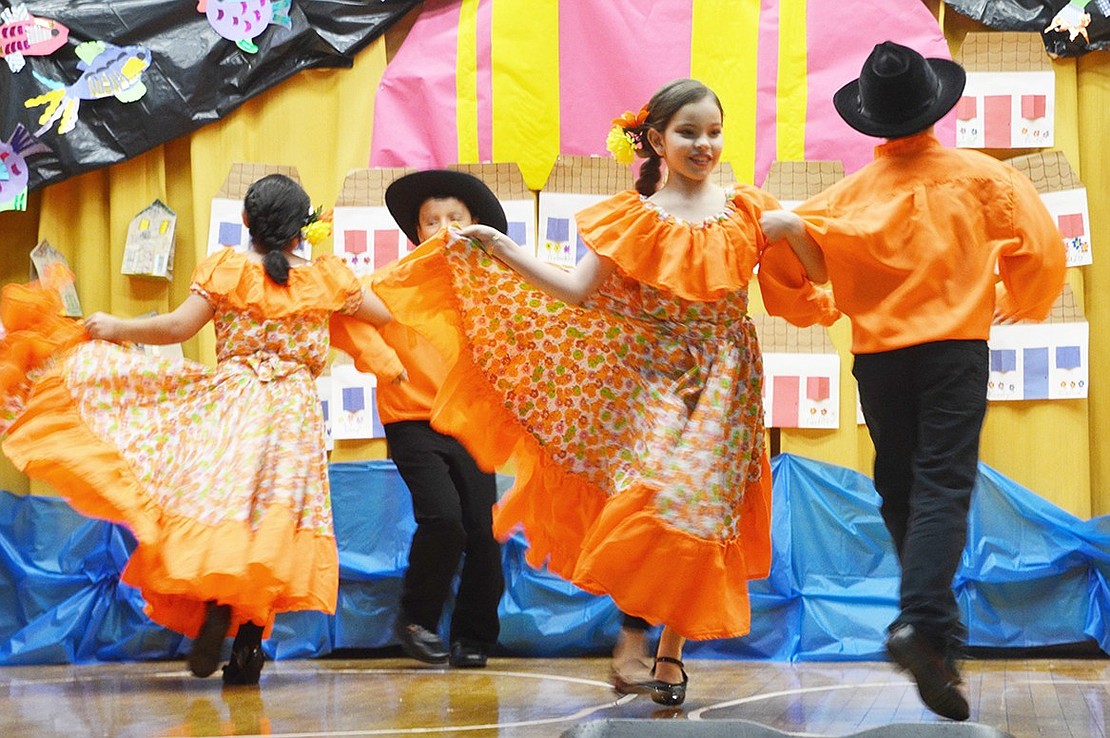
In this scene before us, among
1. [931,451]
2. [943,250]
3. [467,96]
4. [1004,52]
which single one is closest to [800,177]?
[1004,52]

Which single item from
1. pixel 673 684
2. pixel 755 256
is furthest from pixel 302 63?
pixel 673 684

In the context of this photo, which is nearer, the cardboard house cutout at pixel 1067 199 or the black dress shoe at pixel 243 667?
the black dress shoe at pixel 243 667

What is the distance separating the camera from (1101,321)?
16.3 feet

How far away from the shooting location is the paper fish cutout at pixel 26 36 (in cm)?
523

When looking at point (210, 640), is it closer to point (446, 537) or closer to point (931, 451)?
point (446, 537)

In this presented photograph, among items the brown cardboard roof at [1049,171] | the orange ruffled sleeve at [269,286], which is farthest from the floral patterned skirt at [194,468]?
the brown cardboard roof at [1049,171]

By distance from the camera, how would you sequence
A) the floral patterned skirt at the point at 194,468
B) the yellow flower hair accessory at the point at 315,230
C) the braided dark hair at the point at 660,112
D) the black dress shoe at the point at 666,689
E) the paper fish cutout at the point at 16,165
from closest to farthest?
the black dress shoe at the point at 666,689
the braided dark hair at the point at 660,112
the floral patterned skirt at the point at 194,468
the yellow flower hair accessory at the point at 315,230
the paper fish cutout at the point at 16,165

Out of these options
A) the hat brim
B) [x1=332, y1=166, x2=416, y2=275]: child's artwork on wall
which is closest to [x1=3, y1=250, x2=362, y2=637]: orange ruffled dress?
[x1=332, y1=166, x2=416, y2=275]: child's artwork on wall

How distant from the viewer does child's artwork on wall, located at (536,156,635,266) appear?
17.0ft

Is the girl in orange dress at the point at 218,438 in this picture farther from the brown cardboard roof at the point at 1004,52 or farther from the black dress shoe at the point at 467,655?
the brown cardboard roof at the point at 1004,52

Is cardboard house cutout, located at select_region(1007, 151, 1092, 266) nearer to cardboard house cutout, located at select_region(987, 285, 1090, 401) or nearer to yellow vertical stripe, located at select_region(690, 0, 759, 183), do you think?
cardboard house cutout, located at select_region(987, 285, 1090, 401)

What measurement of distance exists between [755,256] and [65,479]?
6.81 ft

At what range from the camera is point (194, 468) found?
395 cm

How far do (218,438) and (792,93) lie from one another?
8.22ft
